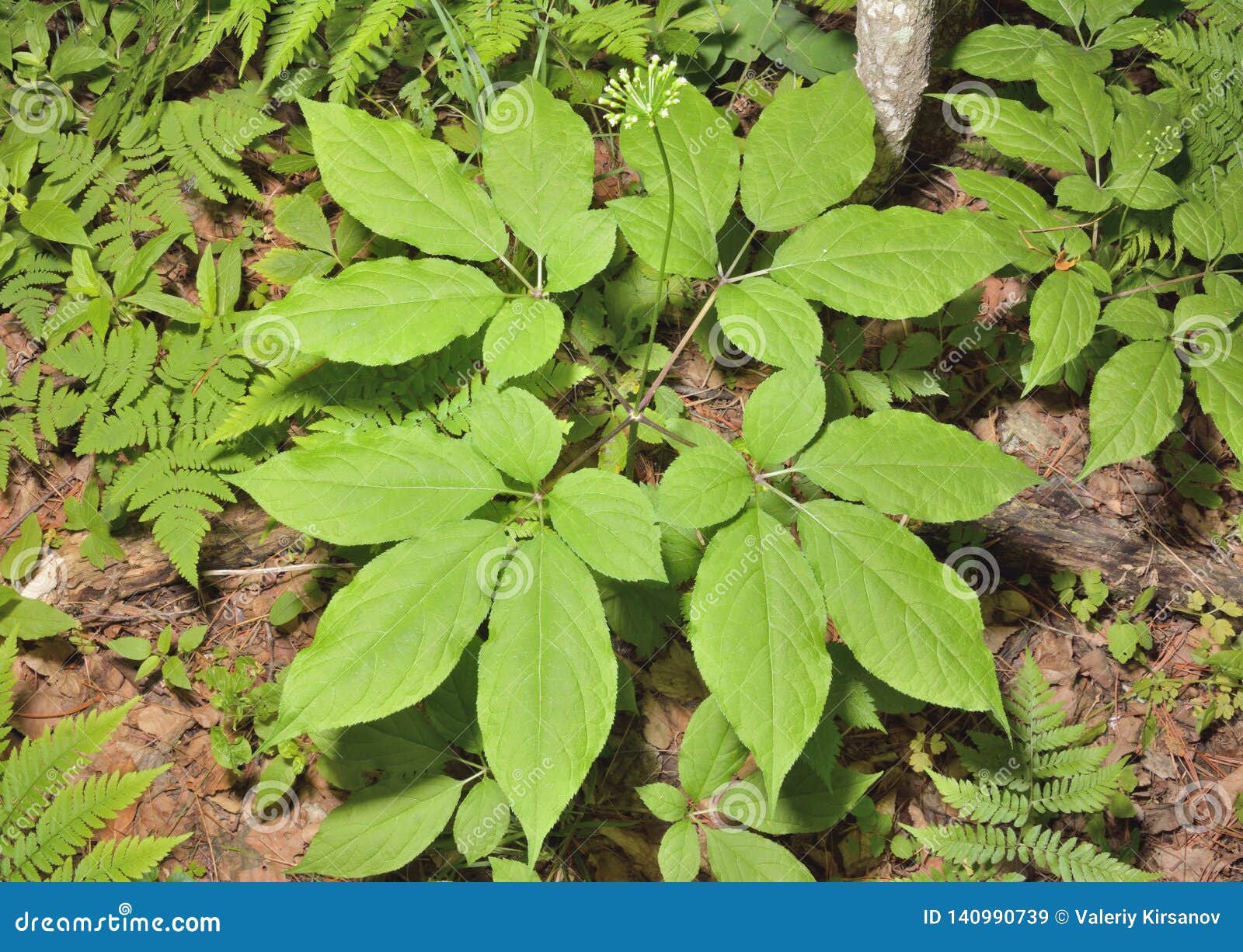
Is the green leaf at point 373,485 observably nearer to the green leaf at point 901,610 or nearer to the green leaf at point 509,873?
the green leaf at point 901,610

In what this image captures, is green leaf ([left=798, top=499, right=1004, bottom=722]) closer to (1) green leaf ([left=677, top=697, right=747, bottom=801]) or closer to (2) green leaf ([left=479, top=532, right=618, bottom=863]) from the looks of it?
(2) green leaf ([left=479, top=532, right=618, bottom=863])

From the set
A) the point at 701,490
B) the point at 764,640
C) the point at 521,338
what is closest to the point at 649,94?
the point at 521,338

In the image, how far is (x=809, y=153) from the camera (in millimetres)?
2113

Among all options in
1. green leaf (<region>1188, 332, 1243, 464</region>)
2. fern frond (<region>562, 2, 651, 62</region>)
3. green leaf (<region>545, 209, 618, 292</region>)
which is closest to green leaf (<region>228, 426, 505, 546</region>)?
green leaf (<region>545, 209, 618, 292</region>)

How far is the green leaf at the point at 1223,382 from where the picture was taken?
6.81 feet

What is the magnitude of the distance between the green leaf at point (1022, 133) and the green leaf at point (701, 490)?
1.38 m

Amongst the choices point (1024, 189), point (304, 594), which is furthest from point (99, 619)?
point (1024, 189)

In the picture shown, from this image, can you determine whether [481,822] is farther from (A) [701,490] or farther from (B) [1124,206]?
(B) [1124,206]

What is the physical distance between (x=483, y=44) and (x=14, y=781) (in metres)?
2.69

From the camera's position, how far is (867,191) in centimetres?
291

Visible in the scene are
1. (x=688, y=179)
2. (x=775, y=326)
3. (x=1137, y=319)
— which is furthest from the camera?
(x=1137, y=319)

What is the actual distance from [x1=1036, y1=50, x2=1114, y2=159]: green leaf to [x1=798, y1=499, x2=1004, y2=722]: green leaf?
1466mm

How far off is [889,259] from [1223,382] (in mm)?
966

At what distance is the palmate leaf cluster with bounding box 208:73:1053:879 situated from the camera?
1.68 m
